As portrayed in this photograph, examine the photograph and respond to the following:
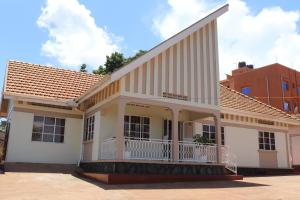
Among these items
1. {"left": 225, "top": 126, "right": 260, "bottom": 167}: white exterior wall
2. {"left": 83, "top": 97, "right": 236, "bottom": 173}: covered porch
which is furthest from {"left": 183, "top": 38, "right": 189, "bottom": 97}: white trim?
{"left": 225, "top": 126, "right": 260, "bottom": 167}: white exterior wall

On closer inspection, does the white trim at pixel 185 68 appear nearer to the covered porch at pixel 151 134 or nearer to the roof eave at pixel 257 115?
the covered porch at pixel 151 134

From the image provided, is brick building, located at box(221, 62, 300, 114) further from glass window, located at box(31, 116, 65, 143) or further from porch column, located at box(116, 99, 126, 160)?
porch column, located at box(116, 99, 126, 160)

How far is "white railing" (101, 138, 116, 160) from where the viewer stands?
13.2m

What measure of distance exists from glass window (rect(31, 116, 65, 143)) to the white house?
45 mm

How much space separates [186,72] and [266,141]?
9.15 meters

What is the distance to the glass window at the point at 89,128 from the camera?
1580cm

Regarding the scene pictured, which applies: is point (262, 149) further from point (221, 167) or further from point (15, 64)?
point (15, 64)

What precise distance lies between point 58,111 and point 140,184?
643 cm

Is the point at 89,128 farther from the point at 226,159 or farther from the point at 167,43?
the point at 226,159

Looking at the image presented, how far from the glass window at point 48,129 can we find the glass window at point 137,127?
3.14m

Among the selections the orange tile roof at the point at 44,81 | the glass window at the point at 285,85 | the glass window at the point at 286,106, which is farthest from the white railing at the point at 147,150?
the glass window at the point at 285,85

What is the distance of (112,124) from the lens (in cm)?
1583

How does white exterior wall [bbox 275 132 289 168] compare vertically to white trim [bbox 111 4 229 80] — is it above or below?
below

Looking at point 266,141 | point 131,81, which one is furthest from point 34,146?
point 266,141
